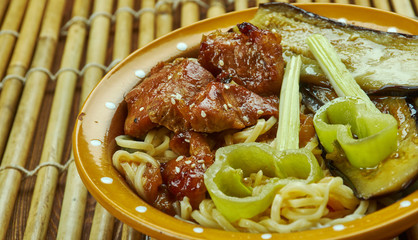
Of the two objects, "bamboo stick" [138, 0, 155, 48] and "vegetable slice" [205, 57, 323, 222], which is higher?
"bamboo stick" [138, 0, 155, 48]

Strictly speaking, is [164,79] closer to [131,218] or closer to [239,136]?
[239,136]

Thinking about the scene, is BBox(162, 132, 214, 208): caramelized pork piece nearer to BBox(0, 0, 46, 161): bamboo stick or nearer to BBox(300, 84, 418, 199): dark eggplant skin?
BBox(300, 84, 418, 199): dark eggplant skin

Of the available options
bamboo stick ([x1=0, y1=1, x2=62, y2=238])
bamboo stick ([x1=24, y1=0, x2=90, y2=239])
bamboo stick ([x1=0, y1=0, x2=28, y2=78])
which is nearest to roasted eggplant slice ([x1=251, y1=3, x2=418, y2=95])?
bamboo stick ([x1=24, y1=0, x2=90, y2=239])

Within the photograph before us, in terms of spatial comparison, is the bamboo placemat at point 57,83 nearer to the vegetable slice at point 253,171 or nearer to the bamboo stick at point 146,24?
the bamboo stick at point 146,24

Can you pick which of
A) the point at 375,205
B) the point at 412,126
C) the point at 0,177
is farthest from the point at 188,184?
the point at 0,177

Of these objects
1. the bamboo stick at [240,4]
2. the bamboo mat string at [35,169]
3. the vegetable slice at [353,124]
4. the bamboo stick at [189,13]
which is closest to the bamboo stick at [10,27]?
the bamboo mat string at [35,169]
